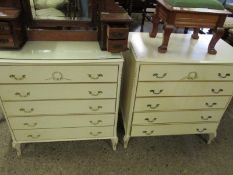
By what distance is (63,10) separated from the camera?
129 cm

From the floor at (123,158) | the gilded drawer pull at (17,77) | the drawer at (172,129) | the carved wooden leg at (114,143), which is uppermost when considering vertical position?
the gilded drawer pull at (17,77)

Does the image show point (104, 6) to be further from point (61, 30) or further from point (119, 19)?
point (61, 30)

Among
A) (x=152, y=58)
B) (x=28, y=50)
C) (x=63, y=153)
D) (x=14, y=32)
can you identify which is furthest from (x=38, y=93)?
(x=152, y=58)

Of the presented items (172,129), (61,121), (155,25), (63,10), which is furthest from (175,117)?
(63,10)

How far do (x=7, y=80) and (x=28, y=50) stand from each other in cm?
20

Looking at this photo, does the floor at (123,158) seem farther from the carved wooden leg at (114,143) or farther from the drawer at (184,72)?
the drawer at (184,72)

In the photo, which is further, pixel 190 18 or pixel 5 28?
pixel 190 18

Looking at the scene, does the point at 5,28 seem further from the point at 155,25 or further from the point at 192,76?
the point at 192,76

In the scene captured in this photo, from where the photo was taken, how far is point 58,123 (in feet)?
4.62

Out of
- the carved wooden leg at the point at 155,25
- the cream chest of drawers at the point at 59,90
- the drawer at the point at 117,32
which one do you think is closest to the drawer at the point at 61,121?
the cream chest of drawers at the point at 59,90

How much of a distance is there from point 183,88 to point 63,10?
0.89 m

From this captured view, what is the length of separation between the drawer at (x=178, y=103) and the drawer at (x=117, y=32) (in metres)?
0.43

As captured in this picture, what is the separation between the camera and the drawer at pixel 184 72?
1255 mm

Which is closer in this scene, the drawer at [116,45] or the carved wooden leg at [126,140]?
the drawer at [116,45]
